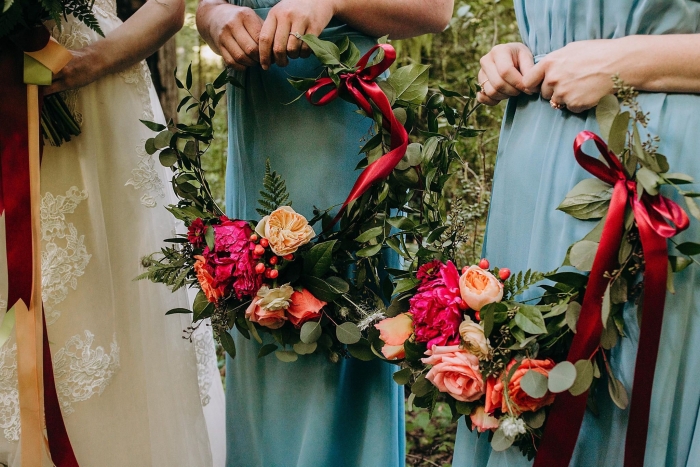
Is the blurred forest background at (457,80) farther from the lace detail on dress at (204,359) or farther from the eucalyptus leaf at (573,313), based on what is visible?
the eucalyptus leaf at (573,313)

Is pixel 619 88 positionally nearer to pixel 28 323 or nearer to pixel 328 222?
pixel 328 222

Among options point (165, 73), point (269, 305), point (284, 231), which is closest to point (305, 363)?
point (269, 305)

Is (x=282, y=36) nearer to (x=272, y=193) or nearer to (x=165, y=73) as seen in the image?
(x=272, y=193)

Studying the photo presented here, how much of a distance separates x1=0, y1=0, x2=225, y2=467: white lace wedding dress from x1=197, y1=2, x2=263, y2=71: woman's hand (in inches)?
17.1

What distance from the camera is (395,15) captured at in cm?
150

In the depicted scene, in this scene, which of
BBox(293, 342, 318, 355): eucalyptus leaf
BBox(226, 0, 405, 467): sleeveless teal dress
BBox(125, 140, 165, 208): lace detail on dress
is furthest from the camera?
BBox(125, 140, 165, 208): lace detail on dress

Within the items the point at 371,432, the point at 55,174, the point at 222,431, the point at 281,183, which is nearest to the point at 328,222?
the point at 281,183

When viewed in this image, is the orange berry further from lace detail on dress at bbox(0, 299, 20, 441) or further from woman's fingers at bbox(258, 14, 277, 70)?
lace detail on dress at bbox(0, 299, 20, 441)

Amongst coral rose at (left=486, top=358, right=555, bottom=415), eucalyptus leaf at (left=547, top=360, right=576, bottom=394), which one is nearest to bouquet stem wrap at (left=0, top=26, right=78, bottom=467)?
coral rose at (left=486, top=358, right=555, bottom=415)

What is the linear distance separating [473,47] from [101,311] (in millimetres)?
2341

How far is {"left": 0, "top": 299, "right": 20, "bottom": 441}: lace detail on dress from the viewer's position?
166 cm

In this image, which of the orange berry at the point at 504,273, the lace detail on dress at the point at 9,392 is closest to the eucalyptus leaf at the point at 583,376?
the orange berry at the point at 504,273

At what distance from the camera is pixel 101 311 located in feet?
5.74

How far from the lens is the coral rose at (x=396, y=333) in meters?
1.27
